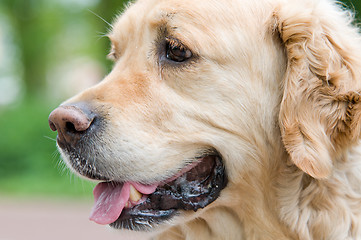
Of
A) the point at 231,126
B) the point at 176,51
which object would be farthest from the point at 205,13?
the point at 231,126

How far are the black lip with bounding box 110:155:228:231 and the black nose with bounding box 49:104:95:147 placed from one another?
547 millimetres

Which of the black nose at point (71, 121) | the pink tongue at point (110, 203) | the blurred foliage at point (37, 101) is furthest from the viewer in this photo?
the blurred foliage at point (37, 101)

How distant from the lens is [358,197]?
296cm

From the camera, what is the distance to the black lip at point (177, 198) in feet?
9.78

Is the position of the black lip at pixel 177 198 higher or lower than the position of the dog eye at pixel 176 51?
lower

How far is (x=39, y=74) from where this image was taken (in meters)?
Answer: 24.7

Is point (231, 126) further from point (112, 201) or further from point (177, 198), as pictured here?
point (112, 201)

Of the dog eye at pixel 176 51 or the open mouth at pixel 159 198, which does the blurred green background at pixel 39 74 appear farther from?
the dog eye at pixel 176 51

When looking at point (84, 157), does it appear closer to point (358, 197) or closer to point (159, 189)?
point (159, 189)

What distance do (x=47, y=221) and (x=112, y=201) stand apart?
19.5 feet

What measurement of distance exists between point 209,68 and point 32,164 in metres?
10.1

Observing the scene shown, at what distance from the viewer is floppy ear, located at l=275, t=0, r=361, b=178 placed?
2.84 meters

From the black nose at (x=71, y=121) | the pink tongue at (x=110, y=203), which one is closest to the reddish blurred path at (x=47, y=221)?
the pink tongue at (x=110, y=203)

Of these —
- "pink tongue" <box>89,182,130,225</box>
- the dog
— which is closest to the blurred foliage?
"pink tongue" <box>89,182,130,225</box>
